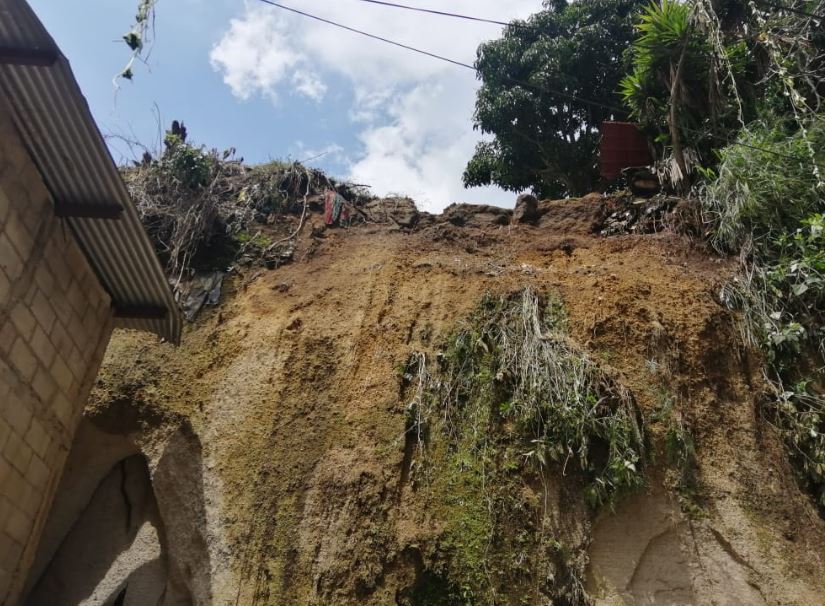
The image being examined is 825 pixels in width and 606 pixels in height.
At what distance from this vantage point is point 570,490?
207 inches

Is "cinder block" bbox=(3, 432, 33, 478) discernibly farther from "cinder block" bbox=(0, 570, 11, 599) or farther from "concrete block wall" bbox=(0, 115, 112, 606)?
"cinder block" bbox=(0, 570, 11, 599)

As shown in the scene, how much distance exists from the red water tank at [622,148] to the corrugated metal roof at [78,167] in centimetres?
663

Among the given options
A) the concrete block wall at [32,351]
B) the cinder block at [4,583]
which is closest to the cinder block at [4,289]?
the concrete block wall at [32,351]

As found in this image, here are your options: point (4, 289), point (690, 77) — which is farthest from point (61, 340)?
point (690, 77)

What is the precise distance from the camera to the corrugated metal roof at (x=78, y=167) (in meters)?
4.18

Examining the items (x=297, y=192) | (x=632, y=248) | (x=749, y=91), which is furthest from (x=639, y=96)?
(x=297, y=192)

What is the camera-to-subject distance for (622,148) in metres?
9.62

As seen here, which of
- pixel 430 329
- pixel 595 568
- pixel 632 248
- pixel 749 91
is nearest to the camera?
pixel 595 568

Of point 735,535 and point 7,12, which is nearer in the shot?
point 7,12

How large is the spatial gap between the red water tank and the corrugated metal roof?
261 inches

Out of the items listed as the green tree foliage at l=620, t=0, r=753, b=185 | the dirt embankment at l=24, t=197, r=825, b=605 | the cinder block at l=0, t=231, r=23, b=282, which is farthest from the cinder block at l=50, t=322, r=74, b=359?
the green tree foliage at l=620, t=0, r=753, b=185

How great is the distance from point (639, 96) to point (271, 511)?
7.48 metres

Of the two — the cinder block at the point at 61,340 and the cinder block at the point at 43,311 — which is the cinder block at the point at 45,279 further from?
the cinder block at the point at 61,340

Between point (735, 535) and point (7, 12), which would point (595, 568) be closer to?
point (735, 535)
